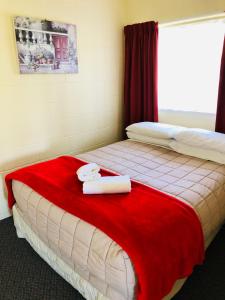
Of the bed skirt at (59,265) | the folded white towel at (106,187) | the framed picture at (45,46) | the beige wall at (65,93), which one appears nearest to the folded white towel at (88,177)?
the folded white towel at (106,187)

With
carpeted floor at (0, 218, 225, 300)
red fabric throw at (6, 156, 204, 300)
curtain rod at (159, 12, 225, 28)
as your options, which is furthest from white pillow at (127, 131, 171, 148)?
curtain rod at (159, 12, 225, 28)

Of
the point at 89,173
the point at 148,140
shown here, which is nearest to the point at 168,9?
the point at 148,140

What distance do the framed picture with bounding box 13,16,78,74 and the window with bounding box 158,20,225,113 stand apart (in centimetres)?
114

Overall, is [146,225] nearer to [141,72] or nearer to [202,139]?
[202,139]

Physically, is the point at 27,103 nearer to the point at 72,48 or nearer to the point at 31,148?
the point at 31,148

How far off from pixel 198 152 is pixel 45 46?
186 centimetres

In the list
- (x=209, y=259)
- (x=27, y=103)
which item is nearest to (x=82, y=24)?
(x=27, y=103)

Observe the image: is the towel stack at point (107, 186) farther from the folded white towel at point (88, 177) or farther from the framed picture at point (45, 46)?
the framed picture at point (45, 46)

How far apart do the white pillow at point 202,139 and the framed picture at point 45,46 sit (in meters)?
1.42

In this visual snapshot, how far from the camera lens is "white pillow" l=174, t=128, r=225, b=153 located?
219cm

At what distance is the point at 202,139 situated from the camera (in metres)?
2.29

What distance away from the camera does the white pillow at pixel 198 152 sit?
7.14ft

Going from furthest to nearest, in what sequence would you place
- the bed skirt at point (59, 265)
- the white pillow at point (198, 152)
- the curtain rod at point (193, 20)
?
1. the curtain rod at point (193, 20)
2. the white pillow at point (198, 152)
3. the bed skirt at point (59, 265)

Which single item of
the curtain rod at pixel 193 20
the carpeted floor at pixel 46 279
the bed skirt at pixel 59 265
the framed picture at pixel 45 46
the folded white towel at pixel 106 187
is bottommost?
the carpeted floor at pixel 46 279
